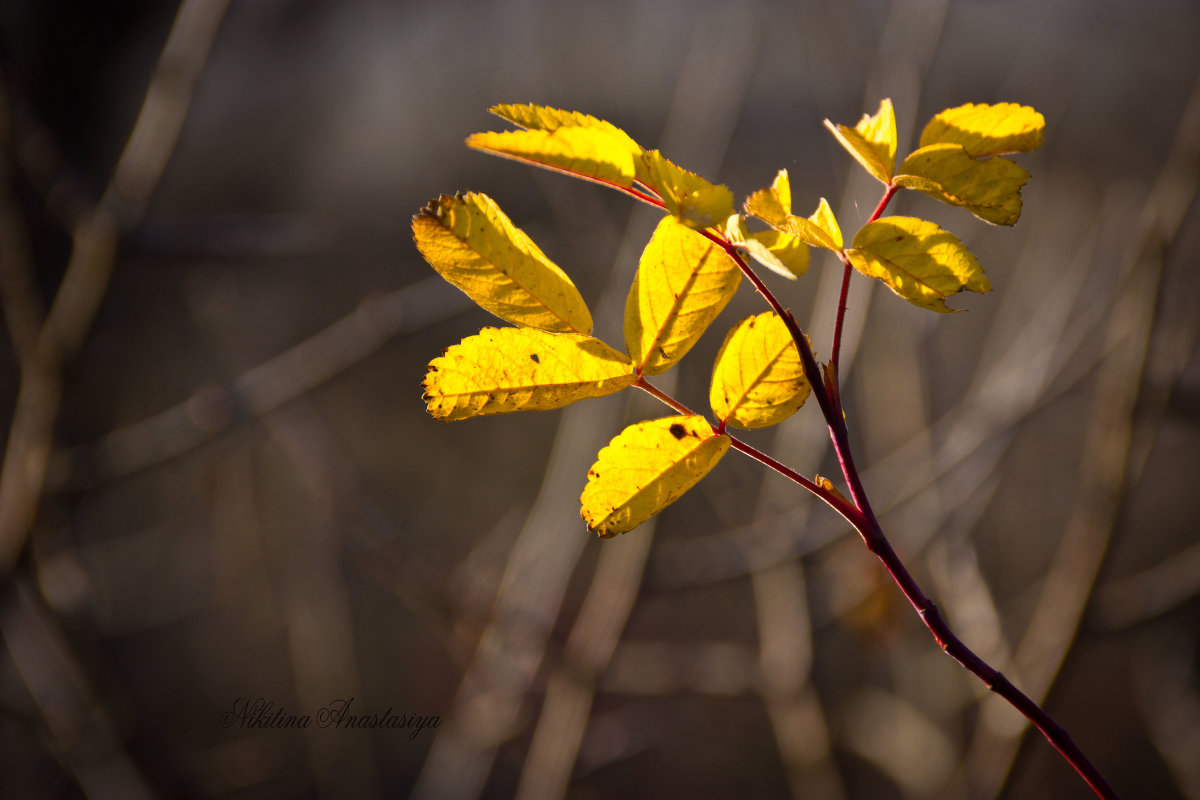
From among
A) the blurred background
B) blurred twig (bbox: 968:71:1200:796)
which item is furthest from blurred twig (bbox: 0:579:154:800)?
blurred twig (bbox: 968:71:1200:796)

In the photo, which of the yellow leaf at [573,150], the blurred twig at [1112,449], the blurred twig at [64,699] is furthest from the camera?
the blurred twig at [64,699]

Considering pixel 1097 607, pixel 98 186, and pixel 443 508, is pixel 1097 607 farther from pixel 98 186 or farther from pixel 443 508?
pixel 98 186

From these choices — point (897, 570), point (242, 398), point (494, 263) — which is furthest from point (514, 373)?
point (242, 398)

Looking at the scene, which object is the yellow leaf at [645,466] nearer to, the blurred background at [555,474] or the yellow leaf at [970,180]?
the yellow leaf at [970,180]

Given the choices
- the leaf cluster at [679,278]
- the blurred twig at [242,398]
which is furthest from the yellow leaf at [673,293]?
the blurred twig at [242,398]

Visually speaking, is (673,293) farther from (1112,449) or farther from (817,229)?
(1112,449)

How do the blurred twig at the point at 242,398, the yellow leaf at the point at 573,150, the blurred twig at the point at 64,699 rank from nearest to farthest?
the yellow leaf at the point at 573,150 < the blurred twig at the point at 64,699 < the blurred twig at the point at 242,398

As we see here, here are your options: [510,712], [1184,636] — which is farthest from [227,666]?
[1184,636]
